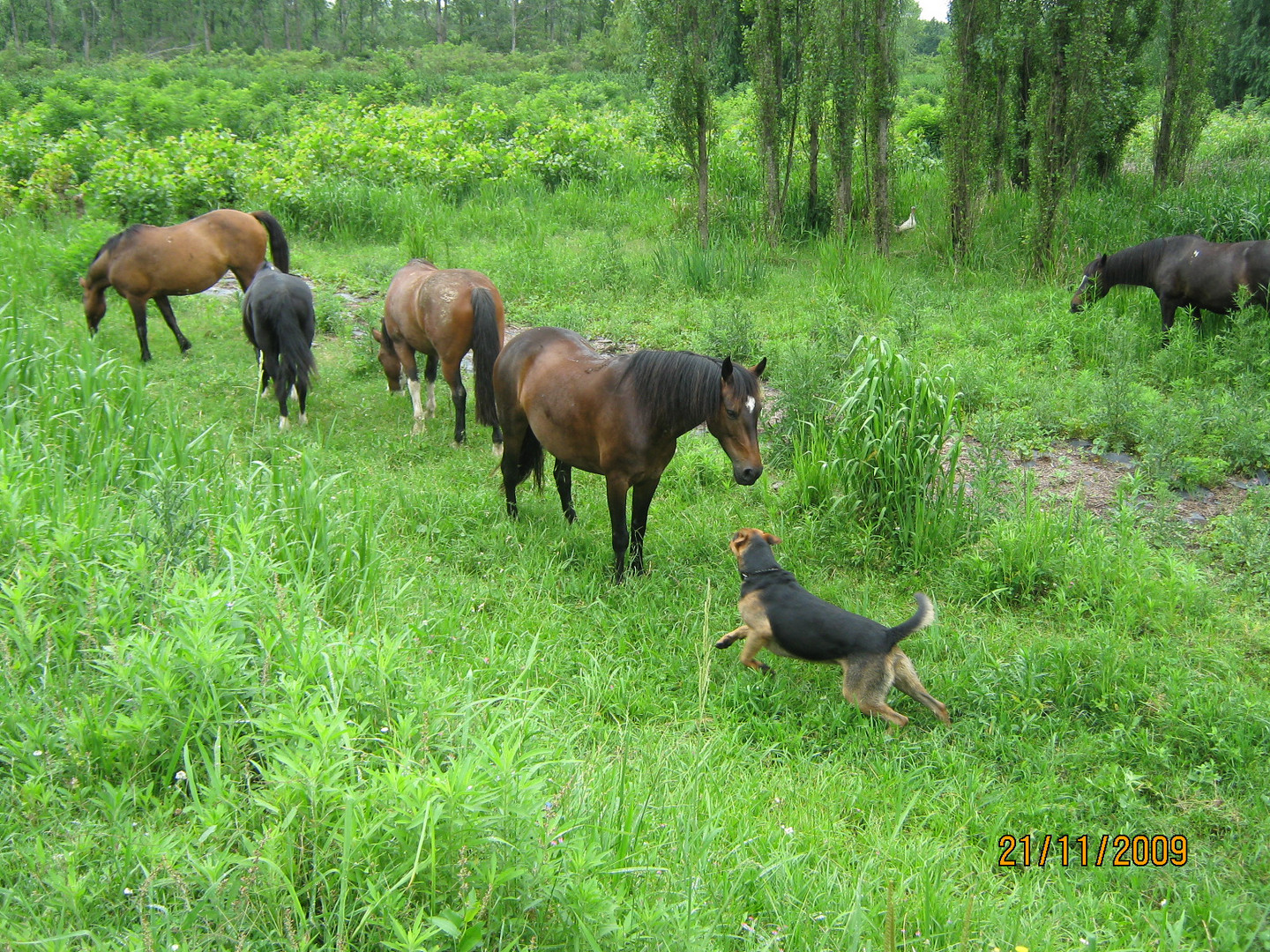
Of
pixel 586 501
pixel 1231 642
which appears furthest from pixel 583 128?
pixel 1231 642

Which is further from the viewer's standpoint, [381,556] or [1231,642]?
[1231,642]

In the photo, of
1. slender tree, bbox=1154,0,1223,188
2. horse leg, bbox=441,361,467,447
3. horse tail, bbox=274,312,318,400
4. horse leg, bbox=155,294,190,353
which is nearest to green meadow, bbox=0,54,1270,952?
horse leg, bbox=441,361,467,447

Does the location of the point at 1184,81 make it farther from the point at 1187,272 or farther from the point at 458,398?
the point at 458,398

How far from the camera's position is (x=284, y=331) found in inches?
314

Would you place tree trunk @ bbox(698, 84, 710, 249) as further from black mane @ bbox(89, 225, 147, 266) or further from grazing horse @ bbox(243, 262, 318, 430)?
black mane @ bbox(89, 225, 147, 266)

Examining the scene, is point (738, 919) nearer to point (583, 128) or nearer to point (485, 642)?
point (485, 642)

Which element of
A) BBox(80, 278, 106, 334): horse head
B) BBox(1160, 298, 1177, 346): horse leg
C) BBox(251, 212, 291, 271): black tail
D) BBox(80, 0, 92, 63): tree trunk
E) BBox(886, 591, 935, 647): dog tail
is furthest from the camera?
BBox(80, 0, 92, 63): tree trunk

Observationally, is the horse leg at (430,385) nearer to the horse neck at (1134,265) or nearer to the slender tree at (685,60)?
the slender tree at (685,60)

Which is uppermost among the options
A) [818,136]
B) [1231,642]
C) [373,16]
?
[373,16]

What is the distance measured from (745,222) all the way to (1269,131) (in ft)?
49.7

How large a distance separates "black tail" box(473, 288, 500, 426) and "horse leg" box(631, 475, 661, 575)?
7.15 ft

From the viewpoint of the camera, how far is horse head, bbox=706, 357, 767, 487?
510 centimetres

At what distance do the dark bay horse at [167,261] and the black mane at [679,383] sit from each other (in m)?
6.39

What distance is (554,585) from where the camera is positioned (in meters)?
5.46
